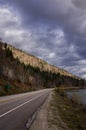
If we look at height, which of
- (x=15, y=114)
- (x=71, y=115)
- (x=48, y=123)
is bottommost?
(x=48, y=123)

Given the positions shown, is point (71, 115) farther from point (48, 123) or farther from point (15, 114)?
point (48, 123)

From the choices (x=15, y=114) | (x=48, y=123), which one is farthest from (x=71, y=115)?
(x=48, y=123)

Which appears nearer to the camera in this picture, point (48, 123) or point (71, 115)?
point (48, 123)

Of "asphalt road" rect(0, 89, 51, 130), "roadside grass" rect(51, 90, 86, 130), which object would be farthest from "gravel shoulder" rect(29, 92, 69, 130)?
"asphalt road" rect(0, 89, 51, 130)

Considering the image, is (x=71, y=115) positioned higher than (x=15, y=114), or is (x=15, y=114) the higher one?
(x=15, y=114)

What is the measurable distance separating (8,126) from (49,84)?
15230cm

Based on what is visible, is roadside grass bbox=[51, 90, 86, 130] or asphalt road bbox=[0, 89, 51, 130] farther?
roadside grass bbox=[51, 90, 86, 130]

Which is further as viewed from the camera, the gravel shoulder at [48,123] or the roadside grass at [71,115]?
the roadside grass at [71,115]

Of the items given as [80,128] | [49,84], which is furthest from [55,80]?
[80,128]

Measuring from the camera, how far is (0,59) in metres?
61.0

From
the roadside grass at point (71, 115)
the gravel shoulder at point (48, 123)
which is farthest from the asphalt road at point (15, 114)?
the roadside grass at point (71, 115)

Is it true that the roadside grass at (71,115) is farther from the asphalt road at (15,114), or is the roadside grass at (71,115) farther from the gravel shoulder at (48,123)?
the asphalt road at (15,114)

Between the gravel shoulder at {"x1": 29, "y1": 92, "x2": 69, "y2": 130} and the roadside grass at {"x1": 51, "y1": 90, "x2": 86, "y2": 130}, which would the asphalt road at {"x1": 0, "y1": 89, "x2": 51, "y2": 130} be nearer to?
the gravel shoulder at {"x1": 29, "y1": 92, "x2": 69, "y2": 130}

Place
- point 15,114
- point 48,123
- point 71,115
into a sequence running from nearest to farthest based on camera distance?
point 48,123, point 15,114, point 71,115
